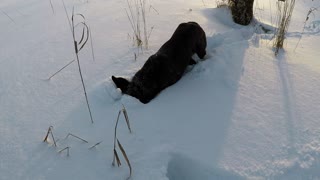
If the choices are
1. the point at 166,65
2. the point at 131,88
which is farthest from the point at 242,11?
the point at 131,88

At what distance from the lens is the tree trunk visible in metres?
3.91

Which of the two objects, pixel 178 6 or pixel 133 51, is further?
pixel 178 6

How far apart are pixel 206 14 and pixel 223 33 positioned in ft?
2.30

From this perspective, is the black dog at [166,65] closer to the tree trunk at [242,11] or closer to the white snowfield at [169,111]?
the white snowfield at [169,111]

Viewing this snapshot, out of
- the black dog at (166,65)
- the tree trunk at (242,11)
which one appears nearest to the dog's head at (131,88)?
the black dog at (166,65)

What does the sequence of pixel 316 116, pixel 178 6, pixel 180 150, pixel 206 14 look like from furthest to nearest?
pixel 178 6
pixel 206 14
pixel 316 116
pixel 180 150

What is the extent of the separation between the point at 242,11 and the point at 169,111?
1943mm

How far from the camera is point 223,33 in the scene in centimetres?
363

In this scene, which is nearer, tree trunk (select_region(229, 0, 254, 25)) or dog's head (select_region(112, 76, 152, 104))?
dog's head (select_region(112, 76, 152, 104))

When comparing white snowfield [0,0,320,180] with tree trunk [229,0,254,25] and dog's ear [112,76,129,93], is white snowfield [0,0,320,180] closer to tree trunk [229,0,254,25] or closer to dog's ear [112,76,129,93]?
dog's ear [112,76,129,93]

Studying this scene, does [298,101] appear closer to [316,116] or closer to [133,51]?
[316,116]

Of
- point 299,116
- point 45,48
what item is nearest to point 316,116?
point 299,116

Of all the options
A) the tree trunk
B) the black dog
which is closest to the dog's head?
the black dog

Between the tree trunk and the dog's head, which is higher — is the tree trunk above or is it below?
above
